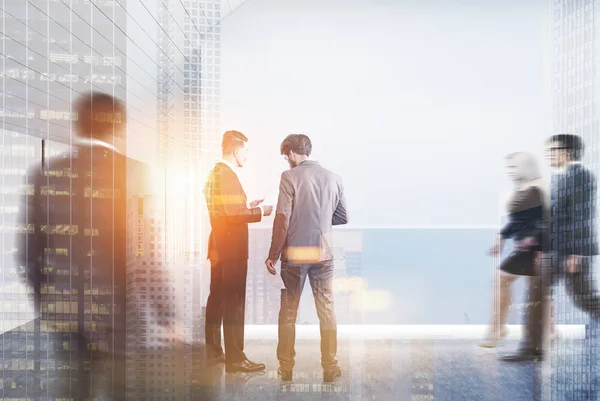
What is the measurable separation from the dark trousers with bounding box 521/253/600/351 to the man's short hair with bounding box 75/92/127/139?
2635mm

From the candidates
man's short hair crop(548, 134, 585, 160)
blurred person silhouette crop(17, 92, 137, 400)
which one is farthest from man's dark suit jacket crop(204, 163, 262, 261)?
man's short hair crop(548, 134, 585, 160)

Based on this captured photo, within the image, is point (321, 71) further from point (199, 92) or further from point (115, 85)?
point (115, 85)

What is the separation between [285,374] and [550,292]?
5.46 feet

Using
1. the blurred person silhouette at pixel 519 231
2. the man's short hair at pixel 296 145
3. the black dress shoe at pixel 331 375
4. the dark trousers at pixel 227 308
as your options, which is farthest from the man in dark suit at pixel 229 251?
the blurred person silhouette at pixel 519 231

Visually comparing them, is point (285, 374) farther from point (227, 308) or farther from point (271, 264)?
point (271, 264)

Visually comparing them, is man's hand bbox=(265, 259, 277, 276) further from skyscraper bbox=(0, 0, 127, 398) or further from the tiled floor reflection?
skyscraper bbox=(0, 0, 127, 398)

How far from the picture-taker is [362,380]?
269 cm

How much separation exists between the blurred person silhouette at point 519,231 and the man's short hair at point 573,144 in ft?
0.59

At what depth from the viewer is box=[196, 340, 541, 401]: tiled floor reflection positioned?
2625 millimetres

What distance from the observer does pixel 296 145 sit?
2.74 m

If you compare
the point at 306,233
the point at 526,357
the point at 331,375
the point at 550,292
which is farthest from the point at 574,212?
the point at 331,375

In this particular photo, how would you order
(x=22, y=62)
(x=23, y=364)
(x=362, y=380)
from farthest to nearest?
1. (x=362, y=380)
2. (x=23, y=364)
3. (x=22, y=62)

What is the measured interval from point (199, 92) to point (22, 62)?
35.5 inches

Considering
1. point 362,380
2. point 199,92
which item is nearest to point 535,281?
point 362,380
